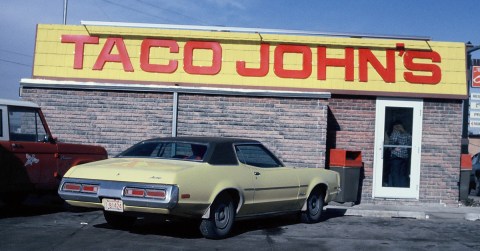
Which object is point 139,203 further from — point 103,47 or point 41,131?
point 103,47

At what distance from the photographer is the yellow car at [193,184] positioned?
7559 millimetres

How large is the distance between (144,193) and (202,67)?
696 cm

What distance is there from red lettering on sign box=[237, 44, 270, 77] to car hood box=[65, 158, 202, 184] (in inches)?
234

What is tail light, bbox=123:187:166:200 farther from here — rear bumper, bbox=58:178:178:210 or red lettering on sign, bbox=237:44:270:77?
red lettering on sign, bbox=237:44:270:77

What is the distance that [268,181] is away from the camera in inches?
360

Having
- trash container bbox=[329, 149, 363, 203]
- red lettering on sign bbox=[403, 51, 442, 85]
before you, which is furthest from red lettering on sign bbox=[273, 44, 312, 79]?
red lettering on sign bbox=[403, 51, 442, 85]

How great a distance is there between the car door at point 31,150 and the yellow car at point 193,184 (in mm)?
1671

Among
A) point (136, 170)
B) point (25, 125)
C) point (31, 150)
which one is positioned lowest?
point (136, 170)

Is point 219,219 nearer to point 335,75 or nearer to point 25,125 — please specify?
point 25,125

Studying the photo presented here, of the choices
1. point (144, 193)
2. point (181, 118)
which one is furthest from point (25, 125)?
point (181, 118)

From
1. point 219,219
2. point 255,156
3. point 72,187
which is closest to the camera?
point 72,187

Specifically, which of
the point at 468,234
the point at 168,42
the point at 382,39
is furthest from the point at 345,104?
the point at 468,234

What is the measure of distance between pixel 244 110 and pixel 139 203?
6.52m

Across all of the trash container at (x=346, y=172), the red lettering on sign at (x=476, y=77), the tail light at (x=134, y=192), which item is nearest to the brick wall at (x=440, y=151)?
the trash container at (x=346, y=172)
